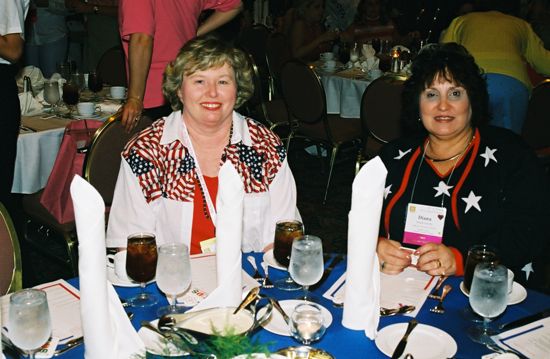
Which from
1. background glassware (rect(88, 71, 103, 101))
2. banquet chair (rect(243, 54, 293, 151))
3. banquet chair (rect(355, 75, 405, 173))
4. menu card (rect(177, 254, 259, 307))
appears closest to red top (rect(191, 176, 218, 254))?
menu card (rect(177, 254, 259, 307))

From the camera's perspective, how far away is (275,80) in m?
6.21

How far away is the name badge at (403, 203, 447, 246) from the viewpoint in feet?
→ 7.41

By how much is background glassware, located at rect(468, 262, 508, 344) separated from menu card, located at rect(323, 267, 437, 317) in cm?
17

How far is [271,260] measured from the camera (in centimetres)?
195

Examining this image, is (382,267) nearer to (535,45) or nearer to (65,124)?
(65,124)

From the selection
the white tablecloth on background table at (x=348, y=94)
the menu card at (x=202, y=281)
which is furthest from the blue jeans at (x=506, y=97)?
the menu card at (x=202, y=281)

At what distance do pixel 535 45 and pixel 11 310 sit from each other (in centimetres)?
383

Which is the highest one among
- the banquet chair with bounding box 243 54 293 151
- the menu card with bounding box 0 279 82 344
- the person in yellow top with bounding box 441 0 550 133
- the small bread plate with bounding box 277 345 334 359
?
the person in yellow top with bounding box 441 0 550 133

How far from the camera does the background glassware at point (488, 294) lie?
5.08 ft

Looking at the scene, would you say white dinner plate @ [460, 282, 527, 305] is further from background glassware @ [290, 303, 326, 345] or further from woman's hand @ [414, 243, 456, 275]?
background glassware @ [290, 303, 326, 345]

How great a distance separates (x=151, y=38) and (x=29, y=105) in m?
0.88

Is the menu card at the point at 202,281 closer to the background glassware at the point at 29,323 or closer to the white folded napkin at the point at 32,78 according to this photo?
the background glassware at the point at 29,323

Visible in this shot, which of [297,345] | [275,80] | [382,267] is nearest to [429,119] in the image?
[382,267]

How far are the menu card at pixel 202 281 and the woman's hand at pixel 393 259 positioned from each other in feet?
1.37
